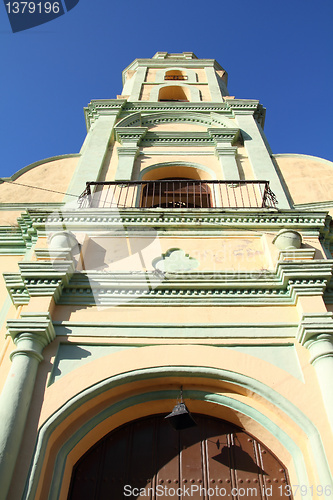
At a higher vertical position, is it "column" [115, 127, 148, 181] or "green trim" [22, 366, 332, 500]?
"column" [115, 127, 148, 181]

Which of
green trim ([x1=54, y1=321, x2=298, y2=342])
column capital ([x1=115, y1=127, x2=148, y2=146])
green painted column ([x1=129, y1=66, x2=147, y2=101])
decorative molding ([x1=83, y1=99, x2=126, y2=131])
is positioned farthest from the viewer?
green painted column ([x1=129, y1=66, x2=147, y2=101])

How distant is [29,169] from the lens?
1050 cm

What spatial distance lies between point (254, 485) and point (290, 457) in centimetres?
50

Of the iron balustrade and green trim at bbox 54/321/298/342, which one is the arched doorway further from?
the iron balustrade

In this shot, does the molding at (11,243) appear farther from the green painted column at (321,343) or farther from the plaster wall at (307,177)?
the plaster wall at (307,177)

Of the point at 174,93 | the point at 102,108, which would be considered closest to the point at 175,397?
the point at 102,108

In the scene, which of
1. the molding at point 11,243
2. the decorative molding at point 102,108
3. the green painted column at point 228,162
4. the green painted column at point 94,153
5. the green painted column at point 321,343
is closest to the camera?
the green painted column at point 321,343

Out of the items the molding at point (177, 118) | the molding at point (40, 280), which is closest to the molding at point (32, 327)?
the molding at point (40, 280)

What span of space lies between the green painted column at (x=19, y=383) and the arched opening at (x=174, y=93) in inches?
454

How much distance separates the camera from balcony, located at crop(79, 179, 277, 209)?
8555 mm

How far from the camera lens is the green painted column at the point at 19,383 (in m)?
4.42

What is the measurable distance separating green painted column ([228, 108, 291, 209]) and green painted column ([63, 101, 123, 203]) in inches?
134

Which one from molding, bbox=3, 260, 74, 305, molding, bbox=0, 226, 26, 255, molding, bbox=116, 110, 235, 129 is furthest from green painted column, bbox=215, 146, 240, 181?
molding, bbox=3, 260, 74, 305

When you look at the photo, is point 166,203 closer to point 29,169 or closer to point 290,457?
point 29,169
